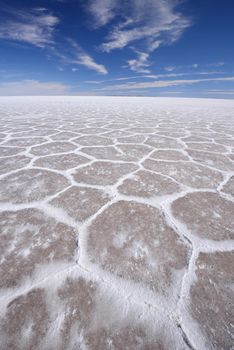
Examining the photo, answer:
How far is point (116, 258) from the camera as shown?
4.23ft

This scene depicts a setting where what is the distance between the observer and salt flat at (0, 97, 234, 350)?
92cm

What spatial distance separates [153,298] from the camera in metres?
1.06

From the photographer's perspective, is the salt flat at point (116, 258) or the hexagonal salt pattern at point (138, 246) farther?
the hexagonal salt pattern at point (138, 246)

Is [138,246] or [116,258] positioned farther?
[138,246]

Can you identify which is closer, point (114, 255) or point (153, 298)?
point (153, 298)

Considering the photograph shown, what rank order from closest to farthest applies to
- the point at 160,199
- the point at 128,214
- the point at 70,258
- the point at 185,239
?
the point at 70,258 < the point at 185,239 < the point at 128,214 < the point at 160,199

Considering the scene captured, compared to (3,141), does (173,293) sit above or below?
above

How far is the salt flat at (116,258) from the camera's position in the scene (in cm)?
92

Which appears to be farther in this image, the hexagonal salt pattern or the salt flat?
the hexagonal salt pattern

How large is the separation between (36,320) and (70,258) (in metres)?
0.37

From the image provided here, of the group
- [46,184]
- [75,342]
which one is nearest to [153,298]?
[75,342]

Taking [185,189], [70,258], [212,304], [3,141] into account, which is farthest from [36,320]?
[3,141]

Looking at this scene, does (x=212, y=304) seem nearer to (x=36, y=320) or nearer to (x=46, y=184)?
(x=36, y=320)

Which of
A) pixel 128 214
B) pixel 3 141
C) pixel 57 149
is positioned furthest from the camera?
pixel 3 141
